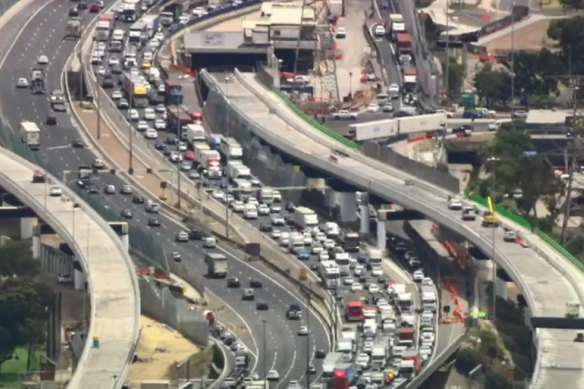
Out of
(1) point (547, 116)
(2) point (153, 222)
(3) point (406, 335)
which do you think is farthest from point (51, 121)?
(3) point (406, 335)

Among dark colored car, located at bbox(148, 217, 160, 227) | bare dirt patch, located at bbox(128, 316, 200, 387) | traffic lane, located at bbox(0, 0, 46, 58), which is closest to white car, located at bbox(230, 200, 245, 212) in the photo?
dark colored car, located at bbox(148, 217, 160, 227)

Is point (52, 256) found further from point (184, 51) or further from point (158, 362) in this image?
point (184, 51)

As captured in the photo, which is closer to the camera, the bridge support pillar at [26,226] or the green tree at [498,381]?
the green tree at [498,381]

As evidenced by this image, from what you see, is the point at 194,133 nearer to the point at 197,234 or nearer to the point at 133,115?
the point at 133,115

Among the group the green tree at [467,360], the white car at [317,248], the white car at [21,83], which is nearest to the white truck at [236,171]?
the white car at [317,248]

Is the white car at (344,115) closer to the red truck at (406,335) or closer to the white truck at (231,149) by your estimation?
the white truck at (231,149)

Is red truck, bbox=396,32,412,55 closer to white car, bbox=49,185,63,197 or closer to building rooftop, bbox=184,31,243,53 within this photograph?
building rooftop, bbox=184,31,243,53
